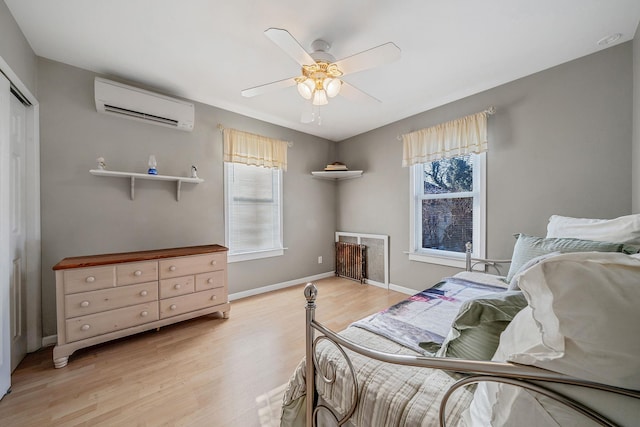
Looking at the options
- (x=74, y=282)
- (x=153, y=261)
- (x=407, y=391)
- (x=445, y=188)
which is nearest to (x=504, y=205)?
(x=445, y=188)

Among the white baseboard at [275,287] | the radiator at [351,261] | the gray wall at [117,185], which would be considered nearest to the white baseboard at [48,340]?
the gray wall at [117,185]

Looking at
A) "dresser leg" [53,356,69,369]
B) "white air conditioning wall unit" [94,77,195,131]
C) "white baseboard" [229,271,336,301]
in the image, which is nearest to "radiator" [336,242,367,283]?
"white baseboard" [229,271,336,301]

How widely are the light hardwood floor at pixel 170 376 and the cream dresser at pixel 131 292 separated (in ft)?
0.54

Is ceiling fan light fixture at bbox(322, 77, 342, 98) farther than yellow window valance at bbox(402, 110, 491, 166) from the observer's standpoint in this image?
No

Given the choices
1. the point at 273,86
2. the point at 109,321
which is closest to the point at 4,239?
the point at 109,321

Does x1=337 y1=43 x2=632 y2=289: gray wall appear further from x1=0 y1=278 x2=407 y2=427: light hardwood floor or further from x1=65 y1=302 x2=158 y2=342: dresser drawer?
x1=65 y1=302 x2=158 y2=342: dresser drawer

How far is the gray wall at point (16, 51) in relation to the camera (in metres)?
1.58

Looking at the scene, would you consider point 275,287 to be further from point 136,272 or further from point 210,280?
point 136,272

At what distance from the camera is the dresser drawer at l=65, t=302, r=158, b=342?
192cm

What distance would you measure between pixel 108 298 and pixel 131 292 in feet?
0.51

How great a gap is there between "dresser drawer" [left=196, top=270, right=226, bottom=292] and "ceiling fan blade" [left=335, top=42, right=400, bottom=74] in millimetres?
2350

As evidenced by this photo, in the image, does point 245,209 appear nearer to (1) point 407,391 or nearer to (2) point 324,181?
(2) point 324,181

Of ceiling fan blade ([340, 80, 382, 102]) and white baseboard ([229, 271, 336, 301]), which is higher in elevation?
ceiling fan blade ([340, 80, 382, 102])

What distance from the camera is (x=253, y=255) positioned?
340 cm
